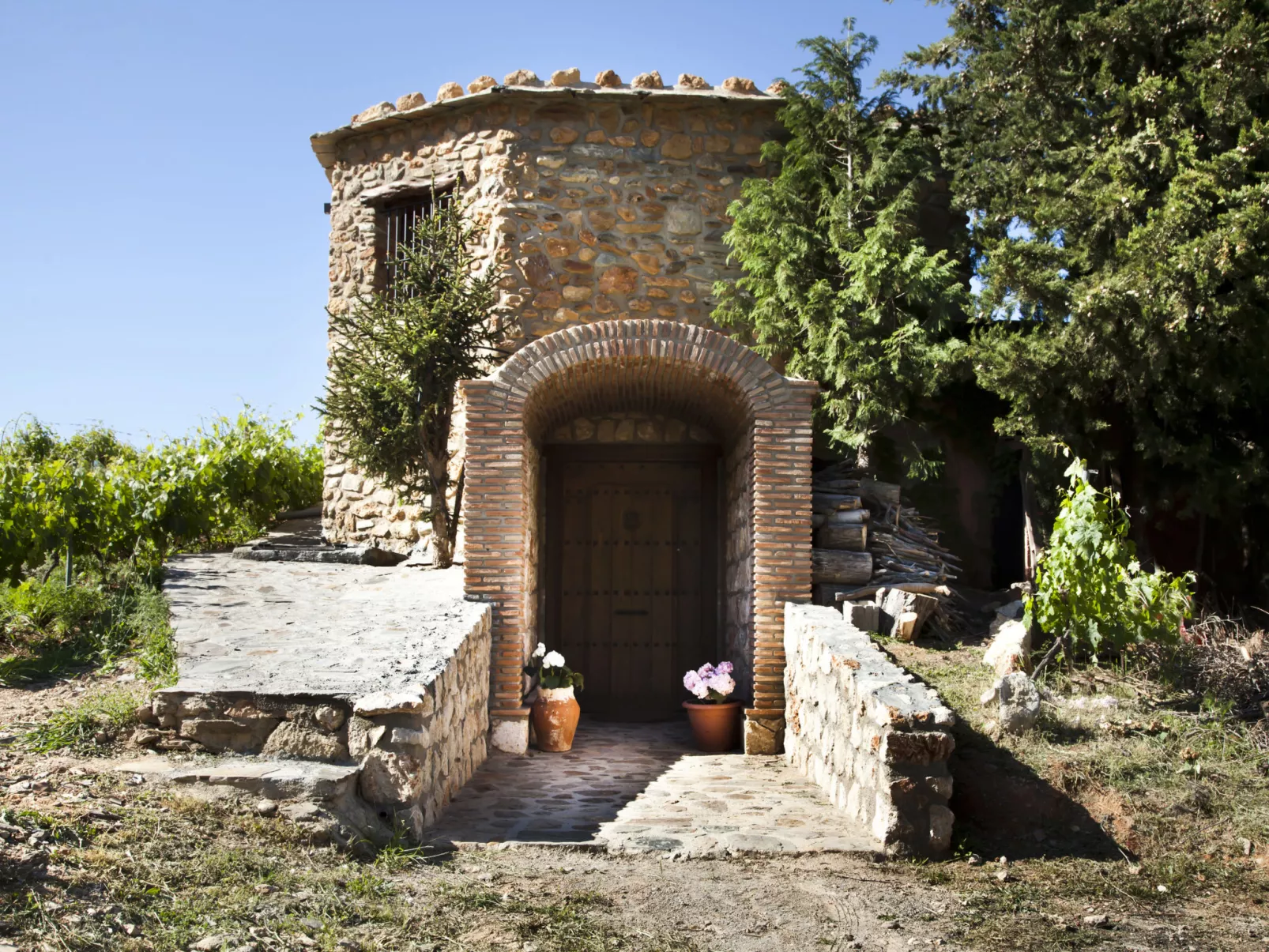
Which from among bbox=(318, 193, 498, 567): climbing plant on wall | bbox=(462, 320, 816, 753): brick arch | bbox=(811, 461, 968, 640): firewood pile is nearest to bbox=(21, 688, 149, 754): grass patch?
bbox=(462, 320, 816, 753): brick arch

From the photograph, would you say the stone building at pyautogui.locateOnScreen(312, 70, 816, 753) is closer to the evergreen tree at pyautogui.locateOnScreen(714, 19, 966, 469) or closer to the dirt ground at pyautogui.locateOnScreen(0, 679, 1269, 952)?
the evergreen tree at pyautogui.locateOnScreen(714, 19, 966, 469)

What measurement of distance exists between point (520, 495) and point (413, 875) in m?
3.69

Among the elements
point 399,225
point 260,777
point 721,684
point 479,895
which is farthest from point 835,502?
point 260,777

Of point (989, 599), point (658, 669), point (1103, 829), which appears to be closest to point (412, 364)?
point (658, 669)

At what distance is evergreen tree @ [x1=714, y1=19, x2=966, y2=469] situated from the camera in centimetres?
949

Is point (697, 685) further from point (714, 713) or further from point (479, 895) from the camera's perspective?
point (479, 895)

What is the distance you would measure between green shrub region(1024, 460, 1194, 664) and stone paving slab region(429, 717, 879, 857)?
6.85 feet

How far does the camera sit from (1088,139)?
8.94m

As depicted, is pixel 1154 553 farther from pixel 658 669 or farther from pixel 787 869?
pixel 787 869

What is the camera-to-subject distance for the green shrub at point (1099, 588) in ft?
22.9

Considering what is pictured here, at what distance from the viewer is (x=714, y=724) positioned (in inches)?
338

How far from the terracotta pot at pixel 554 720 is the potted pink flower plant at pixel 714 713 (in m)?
1.00

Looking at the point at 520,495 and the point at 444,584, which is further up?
the point at 520,495

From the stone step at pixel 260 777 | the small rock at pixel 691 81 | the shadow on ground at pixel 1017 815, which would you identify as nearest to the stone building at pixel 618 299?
the small rock at pixel 691 81
